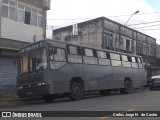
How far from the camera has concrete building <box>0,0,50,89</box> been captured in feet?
75.9

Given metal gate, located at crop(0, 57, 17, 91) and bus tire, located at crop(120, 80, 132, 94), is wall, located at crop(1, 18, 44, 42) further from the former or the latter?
bus tire, located at crop(120, 80, 132, 94)

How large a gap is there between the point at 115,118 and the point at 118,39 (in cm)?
3364

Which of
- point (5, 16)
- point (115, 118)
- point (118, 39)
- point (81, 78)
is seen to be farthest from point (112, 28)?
point (115, 118)

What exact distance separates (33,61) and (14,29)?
859cm

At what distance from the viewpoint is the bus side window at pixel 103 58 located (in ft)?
65.7

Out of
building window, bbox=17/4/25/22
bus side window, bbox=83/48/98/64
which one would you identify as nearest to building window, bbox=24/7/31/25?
building window, bbox=17/4/25/22

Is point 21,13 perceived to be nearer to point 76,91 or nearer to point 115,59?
point 115,59

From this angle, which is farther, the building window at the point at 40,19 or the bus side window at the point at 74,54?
the building window at the point at 40,19

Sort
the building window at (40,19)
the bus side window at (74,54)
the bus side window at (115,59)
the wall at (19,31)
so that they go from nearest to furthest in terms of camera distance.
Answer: the bus side window at (74,54)
the bus side window at (115,59)
the wall at (19,31)
the building window at (40,19)

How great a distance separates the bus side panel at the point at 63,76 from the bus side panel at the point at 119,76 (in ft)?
15.1

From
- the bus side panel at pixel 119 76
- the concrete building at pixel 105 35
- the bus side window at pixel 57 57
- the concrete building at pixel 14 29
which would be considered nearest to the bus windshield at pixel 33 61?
the bus side window at pixel 57 57

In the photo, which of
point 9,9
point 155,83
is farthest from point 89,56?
point 155,83

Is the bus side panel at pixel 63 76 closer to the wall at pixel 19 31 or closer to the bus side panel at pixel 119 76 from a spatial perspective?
the bus side panel at pixel 119 76

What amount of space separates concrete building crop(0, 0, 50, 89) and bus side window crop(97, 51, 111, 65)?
688 centimetres
